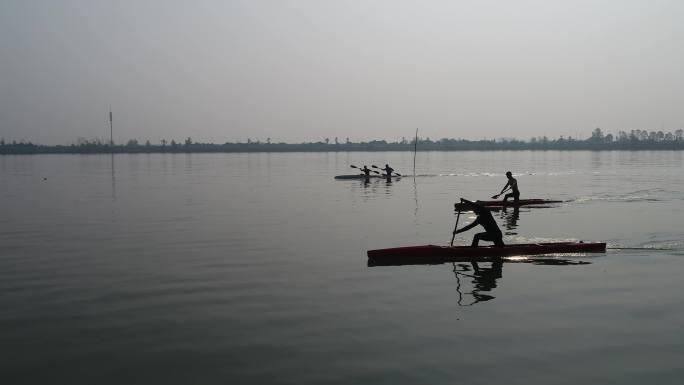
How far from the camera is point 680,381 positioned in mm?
7688

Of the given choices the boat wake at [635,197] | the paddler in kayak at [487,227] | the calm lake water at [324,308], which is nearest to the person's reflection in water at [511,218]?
the calm lake water at [324,308]

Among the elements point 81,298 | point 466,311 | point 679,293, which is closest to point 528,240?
point 679,293

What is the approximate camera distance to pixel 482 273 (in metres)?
14.4

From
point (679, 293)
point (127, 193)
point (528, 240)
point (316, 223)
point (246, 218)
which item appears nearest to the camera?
point (679, 293)

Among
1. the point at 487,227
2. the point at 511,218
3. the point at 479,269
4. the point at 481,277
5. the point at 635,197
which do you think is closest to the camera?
the point at 481,277

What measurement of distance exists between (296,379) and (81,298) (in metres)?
6.33

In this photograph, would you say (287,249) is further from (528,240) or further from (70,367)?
(70,367)

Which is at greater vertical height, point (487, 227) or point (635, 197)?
point (487, 227)

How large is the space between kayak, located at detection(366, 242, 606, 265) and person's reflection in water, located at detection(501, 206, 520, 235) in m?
5.49

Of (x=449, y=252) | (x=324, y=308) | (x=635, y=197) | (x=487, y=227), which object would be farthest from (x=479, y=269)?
(x=635, y=197)

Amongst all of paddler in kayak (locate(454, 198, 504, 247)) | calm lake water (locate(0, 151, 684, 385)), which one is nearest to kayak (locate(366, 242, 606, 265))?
paddler in kayak (locate(454, 198, 504, 247))

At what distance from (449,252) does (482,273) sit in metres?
1.55

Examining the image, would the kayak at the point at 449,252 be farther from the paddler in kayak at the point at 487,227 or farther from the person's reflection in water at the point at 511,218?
the person's reflection in water at the point at 511,218

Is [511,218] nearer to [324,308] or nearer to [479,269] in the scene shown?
[479,269]
